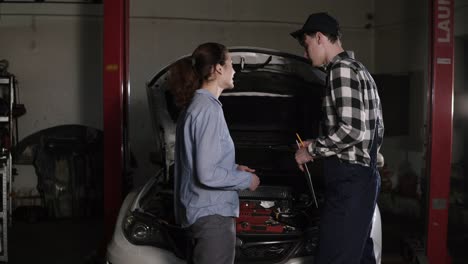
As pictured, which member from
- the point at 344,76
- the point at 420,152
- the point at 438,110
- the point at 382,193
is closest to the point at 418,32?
the point at 420,152

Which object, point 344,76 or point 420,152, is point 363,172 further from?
point 420,152

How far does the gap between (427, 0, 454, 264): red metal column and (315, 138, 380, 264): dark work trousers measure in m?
1.61

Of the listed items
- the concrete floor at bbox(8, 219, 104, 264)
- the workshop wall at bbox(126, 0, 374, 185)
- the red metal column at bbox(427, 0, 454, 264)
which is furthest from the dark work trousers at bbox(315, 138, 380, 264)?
the workshop wall at bbox(126, 0, 374, 185)

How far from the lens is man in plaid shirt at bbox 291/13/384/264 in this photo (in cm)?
196

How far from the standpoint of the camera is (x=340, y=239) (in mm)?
1994

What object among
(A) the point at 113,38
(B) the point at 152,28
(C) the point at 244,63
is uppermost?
(B) the point at 152,28

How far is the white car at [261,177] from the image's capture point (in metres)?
2.32

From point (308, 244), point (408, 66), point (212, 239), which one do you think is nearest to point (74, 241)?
point (308, 244)

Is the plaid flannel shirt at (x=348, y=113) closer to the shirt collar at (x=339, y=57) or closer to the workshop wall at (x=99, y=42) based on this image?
the shirt collar at (x=339, y=57)

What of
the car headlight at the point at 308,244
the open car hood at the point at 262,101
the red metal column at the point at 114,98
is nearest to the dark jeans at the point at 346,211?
the car headlight at the point at 308,244

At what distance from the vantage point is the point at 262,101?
307 cm

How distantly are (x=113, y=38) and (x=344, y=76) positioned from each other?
6.64 feet

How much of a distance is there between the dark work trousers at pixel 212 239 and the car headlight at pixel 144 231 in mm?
680

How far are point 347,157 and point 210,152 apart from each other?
2.17ft
